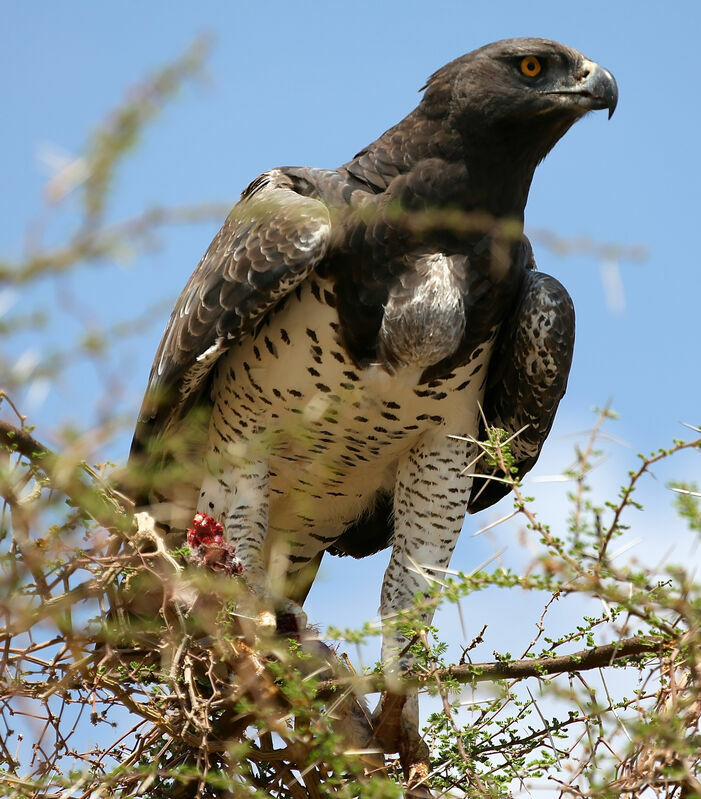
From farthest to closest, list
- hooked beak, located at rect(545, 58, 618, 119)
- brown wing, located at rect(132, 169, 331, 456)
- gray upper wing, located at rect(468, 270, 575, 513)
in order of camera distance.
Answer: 1. gray upper wing, located at rect(468, 270, 575, 513)
2. hooked beak, located at rect(545, 58, 618, 119)
3. brown wing, located at rect(132, 169, 331, 456)

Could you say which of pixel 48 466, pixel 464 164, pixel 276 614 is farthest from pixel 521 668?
pixel 464 164

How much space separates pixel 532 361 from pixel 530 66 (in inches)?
57.3

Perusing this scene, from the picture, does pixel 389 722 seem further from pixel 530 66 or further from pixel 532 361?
pixel 530 66

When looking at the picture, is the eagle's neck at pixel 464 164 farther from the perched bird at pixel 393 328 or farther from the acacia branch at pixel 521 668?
the acacia branch at pixel 521 668

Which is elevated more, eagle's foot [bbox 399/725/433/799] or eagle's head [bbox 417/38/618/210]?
eagle's head [bbox 417/38/618/210]

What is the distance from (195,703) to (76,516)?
Answer: 114 cm

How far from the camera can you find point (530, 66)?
18.8 ft

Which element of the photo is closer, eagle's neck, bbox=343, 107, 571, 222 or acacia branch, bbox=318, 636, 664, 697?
acacia branch, bbox=318, 636, 664, 697

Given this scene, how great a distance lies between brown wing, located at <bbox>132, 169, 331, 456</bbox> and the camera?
548 centimetres

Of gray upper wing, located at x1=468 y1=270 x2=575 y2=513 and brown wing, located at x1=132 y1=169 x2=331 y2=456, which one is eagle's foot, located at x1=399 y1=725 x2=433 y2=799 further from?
brown wing, located at x1=132 y1=169 x2=331 y2=456

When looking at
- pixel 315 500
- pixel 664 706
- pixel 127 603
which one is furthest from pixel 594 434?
pixel 315 500

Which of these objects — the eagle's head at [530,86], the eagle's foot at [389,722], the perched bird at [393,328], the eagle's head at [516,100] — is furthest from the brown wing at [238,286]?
the eagle's foot at [389,722]

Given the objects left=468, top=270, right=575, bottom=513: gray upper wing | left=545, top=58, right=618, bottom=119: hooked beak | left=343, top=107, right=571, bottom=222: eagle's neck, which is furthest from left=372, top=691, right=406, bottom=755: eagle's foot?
A: left=545, top=58, right=618, bottom=119: hooked beak

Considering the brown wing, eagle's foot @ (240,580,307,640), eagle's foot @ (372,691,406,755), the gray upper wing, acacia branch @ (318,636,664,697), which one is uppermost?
the brown wing
